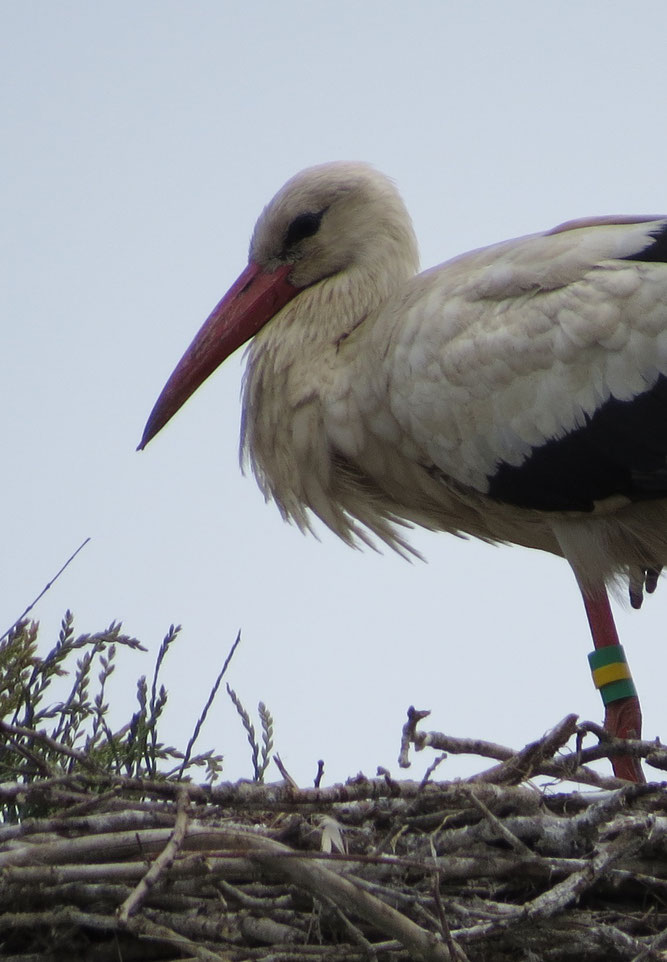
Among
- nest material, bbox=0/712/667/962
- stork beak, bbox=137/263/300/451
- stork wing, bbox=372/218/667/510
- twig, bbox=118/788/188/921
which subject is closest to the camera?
twig, bbox=118/788/188/921

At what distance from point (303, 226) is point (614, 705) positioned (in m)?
1.80

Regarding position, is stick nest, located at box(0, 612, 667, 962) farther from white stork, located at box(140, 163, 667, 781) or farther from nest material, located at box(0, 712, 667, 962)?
white stork, located at box(140, 163, 667, 781)

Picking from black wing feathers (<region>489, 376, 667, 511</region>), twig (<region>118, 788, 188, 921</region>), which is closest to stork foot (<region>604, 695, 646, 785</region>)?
black wing feathers (<region>489, 376, 667, 511</region>)

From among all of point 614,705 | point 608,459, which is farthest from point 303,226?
point 614,705

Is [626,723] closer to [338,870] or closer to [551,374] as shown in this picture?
[551,374]

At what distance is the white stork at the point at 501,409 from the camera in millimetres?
4074

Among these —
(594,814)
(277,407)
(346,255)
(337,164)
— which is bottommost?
(594,814)

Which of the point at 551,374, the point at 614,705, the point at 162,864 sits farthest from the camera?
the point at 614,705

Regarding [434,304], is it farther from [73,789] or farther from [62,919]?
[62,919]

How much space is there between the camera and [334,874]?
8.78 feet

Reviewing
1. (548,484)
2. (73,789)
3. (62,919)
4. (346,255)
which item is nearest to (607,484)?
(548,484)

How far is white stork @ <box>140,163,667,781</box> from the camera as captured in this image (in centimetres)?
407

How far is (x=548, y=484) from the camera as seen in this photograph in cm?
414

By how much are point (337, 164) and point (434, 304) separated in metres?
0.92
